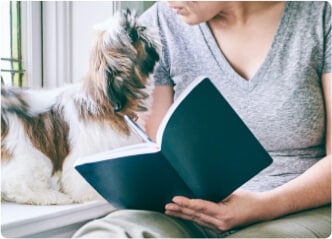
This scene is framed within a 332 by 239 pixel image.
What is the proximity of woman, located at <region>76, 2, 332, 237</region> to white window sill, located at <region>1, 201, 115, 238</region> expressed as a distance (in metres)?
0.14

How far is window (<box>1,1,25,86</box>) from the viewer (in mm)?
1033

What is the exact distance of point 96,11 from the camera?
3.52 ft

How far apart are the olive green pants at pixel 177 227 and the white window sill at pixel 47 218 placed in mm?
133

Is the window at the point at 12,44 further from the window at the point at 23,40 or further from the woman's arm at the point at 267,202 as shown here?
the woman's arm at the point at 267,202

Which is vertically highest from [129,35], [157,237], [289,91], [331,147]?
[129,35]

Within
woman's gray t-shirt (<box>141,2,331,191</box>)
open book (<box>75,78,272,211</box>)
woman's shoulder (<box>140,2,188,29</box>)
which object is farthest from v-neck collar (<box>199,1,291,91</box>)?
open book (<box>75,78,272,211</box>)

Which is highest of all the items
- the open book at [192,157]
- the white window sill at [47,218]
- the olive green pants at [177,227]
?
the open book at [192,157]

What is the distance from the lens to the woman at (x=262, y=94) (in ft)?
3.09

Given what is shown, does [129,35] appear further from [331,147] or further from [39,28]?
[331,147]

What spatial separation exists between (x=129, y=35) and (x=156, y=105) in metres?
0.17

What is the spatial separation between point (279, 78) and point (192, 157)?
1.07 ft

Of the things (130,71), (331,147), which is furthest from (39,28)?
(331,147)

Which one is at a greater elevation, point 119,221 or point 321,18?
point 321,18

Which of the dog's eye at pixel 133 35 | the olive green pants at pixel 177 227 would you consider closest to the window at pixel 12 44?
the dog's eye at pixel 133 35
